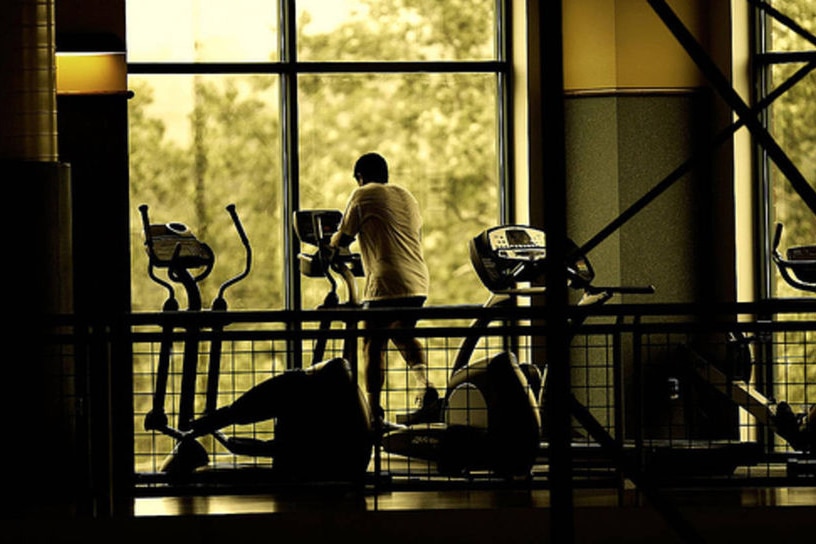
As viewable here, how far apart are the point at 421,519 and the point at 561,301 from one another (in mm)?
1724

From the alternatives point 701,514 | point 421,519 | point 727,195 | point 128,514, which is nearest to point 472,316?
point 421,519

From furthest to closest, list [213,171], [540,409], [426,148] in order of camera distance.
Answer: [426,148]
[213,171]
[540,409]

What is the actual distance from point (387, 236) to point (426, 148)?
1.65 metres

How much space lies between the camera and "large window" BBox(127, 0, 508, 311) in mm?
8625

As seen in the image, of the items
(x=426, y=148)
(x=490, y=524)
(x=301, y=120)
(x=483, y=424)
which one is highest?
(x=301, y=120)

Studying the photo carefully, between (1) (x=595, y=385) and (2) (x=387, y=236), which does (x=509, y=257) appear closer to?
(2) (x=387, y=236)

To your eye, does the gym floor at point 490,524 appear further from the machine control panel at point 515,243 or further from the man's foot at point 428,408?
the machine control panel at point 515,243

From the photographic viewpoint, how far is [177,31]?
28.2 feet

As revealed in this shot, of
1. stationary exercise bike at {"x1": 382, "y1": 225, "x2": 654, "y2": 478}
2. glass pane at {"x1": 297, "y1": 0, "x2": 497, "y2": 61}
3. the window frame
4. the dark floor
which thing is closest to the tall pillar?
the dark floor

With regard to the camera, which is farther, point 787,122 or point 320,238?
point 787,122

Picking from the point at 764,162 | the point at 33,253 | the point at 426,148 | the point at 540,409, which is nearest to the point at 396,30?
the point at 426,148

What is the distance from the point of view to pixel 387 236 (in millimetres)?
7344

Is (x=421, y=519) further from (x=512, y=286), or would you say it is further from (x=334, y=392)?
(x=512, y=286)

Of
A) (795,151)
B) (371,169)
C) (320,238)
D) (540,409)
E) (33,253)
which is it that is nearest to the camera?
(33,253)
